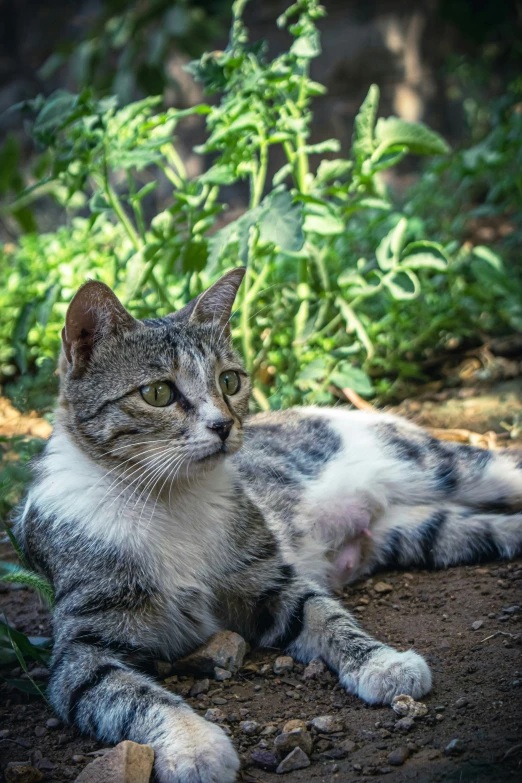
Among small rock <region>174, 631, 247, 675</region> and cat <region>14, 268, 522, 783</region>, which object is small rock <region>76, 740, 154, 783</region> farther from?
small rock <region>174, 631, 247, 675</region>

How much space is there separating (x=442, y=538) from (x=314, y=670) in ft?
3.39

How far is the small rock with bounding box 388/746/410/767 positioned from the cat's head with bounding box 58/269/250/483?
1013 mm

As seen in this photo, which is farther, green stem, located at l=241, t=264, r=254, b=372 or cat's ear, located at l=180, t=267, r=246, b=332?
green stem, located at l=241, t=264, r=254, b=372

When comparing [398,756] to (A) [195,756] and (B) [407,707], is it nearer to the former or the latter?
(B) [407,707]

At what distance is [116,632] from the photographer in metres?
2.52

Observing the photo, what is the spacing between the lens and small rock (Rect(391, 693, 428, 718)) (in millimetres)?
2260

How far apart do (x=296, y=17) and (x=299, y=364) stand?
17.7ft

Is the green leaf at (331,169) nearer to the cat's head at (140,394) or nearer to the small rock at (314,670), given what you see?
the cat's head at (140,394)

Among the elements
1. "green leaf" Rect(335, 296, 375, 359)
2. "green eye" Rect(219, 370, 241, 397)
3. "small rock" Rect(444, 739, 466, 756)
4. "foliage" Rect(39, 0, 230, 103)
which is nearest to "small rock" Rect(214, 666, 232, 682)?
"small rock" Rect(444, 739, 466, 756)

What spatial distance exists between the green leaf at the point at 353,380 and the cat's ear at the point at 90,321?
66.2 inches

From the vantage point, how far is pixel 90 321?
2.71 metres

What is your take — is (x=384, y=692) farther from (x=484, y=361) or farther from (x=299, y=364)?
(x=484, y=361)

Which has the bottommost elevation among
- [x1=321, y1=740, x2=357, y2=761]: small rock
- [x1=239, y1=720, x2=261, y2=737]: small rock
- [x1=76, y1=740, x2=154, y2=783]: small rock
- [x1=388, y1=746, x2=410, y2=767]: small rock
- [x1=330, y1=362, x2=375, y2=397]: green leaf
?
[x1=388, y1=746, x2=410, y2=767]: small rock

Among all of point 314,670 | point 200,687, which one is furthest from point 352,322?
point 200,687
